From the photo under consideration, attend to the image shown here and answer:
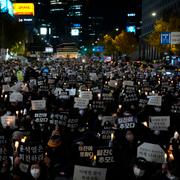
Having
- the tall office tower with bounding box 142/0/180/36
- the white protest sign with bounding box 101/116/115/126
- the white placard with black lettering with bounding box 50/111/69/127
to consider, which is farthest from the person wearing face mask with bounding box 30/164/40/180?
the tall office tower with bounding box 142/0/180/36

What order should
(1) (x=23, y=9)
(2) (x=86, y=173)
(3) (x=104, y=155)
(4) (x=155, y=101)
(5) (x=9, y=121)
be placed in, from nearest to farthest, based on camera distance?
(2) (x=86, y=173)
(3) (x=104, y=155)
(5) (x=9, y=121)
(4) (x=155, y=101)
(1) (x=23, y=9)

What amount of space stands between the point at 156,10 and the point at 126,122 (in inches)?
4113

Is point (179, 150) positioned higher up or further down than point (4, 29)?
further down

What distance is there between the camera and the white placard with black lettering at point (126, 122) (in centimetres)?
1294

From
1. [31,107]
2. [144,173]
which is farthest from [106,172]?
[31,107]

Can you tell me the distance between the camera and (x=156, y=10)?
115m

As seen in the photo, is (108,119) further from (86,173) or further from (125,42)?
(125,42)

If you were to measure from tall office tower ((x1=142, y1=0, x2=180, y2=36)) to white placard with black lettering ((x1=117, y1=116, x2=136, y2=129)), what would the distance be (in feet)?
233

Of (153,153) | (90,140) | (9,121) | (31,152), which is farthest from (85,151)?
(9,121)

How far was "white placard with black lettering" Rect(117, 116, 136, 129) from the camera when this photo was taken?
12.9 meters

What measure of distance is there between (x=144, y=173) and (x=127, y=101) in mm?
9654

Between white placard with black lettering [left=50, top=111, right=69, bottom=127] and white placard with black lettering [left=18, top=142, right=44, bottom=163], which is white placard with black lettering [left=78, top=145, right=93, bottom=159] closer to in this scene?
white placard with black lettering [left=18, top=142, right=44, bottom=163]

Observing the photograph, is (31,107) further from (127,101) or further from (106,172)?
(106,172)

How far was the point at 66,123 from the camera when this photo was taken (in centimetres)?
1407
